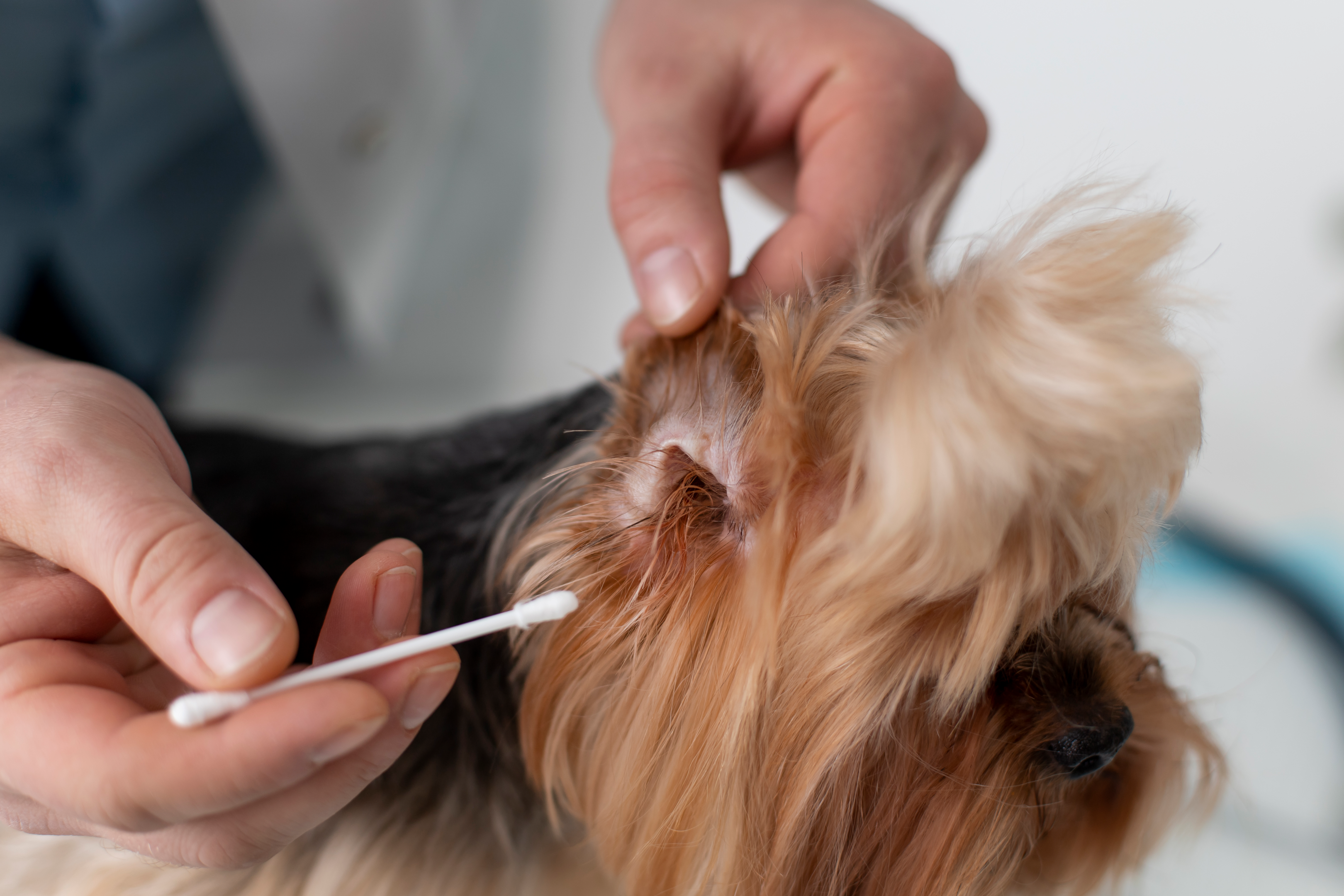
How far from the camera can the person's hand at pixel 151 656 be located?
0.62 m

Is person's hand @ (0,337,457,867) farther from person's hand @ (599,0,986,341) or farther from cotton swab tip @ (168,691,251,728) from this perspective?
person's hand @ (599,0,986,341)

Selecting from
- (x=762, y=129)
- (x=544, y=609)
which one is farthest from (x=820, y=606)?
(x=762, y=129)

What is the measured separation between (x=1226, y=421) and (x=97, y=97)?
8.03ft

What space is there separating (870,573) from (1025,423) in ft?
0.49

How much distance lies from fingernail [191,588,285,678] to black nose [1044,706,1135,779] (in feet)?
2.17

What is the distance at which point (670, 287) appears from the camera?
3.17 ft

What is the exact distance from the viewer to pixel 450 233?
2.44m

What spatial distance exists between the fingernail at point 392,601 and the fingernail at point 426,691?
0.19 feet

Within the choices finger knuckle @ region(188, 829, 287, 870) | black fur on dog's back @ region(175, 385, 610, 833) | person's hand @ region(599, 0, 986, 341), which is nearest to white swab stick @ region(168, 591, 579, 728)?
finger knuckle @ region(188, 829, 287, 870)

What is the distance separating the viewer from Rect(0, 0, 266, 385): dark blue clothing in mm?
1662

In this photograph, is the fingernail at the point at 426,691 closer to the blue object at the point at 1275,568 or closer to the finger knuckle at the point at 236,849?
the finger knuckle at the point at 236,849

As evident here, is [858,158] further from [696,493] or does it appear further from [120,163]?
[120,163]

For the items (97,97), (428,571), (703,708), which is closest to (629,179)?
(428,571)

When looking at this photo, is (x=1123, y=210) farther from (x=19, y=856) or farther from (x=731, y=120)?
(x=19, y=856)
